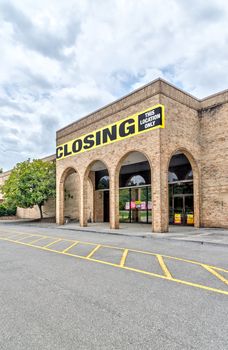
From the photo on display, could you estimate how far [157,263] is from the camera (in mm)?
7672

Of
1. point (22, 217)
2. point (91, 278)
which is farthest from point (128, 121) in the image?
point (22, 217)

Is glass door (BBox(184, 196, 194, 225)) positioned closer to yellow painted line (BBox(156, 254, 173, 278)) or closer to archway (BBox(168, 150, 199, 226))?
archway (BBox(168, 150, 199, 226))

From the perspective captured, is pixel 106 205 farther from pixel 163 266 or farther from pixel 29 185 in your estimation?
pixel 163 266

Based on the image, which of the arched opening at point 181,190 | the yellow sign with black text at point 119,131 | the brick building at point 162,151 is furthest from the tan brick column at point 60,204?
the arched opening at point 181,190

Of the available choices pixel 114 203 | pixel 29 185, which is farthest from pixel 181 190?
pixel 29 185

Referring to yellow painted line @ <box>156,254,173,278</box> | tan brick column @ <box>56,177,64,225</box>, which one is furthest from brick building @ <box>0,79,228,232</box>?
yellow painted line @ <box>156,254,173,278</box>

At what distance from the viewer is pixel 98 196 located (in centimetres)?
2664

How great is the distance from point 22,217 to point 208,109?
3058 cm

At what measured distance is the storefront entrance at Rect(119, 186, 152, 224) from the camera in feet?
74.0

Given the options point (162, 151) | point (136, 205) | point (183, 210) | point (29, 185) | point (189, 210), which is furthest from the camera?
point (29, 185)

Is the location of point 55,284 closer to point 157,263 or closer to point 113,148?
point 157,263

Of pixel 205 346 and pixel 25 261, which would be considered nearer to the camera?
pixel 205 346

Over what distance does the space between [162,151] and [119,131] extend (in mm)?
4084

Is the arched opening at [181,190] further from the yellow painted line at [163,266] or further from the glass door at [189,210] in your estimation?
the yellow painted line at [163,266]
